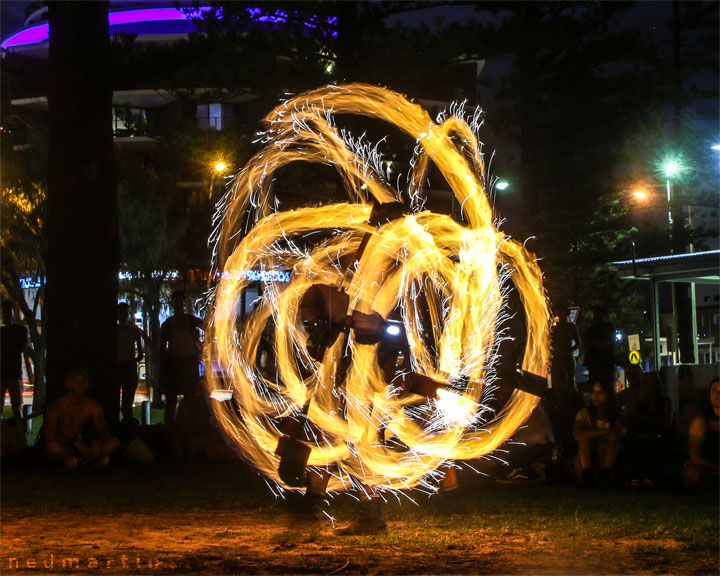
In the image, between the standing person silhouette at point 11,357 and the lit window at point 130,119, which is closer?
the standing person silhouette at point 11,357

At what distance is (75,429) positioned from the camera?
10688mm

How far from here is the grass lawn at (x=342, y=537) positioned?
5949 millimetres

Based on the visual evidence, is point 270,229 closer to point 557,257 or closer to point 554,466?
point 554,466

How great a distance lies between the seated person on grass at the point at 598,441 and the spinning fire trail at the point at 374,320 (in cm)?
84

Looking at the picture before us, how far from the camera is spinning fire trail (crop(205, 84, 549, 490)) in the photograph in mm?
7203

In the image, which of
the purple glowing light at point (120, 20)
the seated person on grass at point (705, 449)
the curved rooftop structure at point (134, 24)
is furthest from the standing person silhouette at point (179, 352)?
the purple glowing light at point (120, 20)

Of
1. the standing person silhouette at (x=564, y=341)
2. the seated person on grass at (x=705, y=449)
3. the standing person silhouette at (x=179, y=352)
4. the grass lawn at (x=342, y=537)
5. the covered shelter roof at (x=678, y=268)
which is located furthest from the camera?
the covered shelter roof at (x=678, y=268)

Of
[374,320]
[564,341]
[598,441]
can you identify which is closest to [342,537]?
[374,320]

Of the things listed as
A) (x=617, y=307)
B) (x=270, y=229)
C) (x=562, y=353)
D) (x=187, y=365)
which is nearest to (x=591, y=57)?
(x=617, y=307)

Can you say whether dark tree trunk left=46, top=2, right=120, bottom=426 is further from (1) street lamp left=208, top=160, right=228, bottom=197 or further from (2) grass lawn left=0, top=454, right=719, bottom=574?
(1) street lamp left=208, top=160, right=228, bottom=197

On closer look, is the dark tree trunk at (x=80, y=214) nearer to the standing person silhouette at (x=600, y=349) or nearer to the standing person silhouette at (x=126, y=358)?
the standing person silhouette at (x=126, y=358)

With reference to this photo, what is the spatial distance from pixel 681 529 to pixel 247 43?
1623cm

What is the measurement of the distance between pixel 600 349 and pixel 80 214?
7.51 meters

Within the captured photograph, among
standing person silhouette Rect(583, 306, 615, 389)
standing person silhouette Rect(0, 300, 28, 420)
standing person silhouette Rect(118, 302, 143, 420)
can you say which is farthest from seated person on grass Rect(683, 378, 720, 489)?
standing person silhouette Rect(0, 300, 28, 420)
